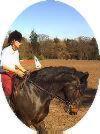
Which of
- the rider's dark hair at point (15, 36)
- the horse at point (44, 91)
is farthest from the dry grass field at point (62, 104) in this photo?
the rider's dark hair at point (15, 36)

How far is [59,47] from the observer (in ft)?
20.6

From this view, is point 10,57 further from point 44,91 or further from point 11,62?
point 44,91

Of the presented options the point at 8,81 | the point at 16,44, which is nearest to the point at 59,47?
the point at 16,44

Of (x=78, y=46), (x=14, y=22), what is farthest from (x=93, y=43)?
(x=14, y=22)

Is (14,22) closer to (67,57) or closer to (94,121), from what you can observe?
(67,57)

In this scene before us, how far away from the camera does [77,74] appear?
20.5 feet

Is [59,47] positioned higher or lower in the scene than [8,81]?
higher

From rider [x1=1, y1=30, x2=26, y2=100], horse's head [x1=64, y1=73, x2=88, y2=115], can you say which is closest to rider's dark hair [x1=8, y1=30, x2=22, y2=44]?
rider [x1=1, y1=30, x2=26, y2=100]

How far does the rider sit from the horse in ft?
0.13

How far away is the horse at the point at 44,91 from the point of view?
6254 mm

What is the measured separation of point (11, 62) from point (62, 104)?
0.41 meters

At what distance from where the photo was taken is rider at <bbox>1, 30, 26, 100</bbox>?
6250 millimetres

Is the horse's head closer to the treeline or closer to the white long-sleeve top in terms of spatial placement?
the treeline

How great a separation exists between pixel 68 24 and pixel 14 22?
34 centimetres
